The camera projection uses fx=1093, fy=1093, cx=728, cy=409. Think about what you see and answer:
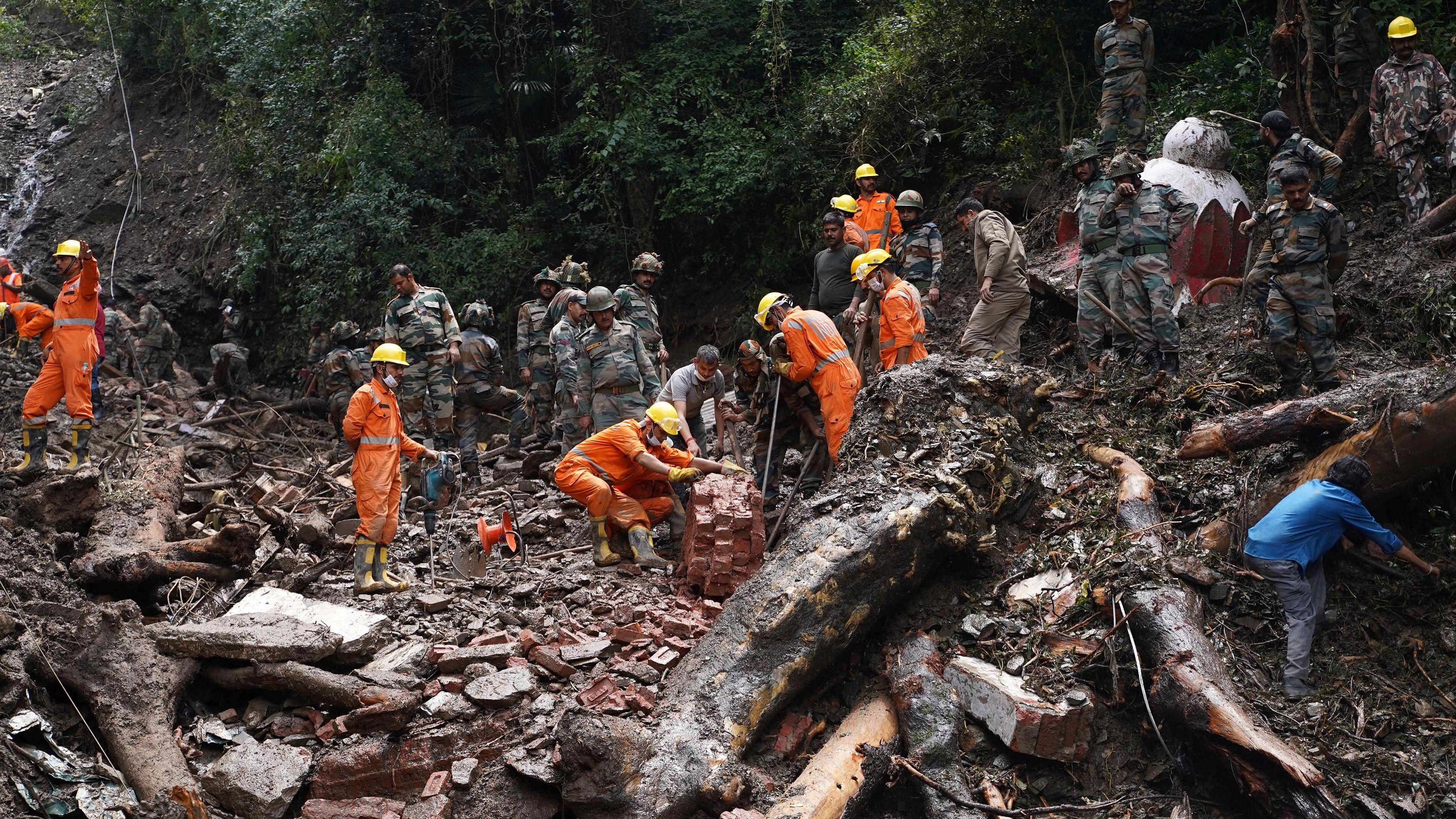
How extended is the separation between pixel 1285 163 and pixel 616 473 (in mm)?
5186

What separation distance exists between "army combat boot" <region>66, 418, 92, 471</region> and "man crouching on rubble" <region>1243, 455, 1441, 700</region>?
8666 mm

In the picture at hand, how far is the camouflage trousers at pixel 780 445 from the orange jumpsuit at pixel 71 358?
17.9ft

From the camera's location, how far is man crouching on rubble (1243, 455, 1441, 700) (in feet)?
16.5

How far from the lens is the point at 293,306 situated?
16.3m

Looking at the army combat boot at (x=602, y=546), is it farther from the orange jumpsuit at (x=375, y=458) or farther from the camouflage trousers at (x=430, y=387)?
the camouflage trousers at (x=430, y=387)

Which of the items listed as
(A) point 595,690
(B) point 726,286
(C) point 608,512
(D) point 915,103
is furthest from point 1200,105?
(A) point 595,690

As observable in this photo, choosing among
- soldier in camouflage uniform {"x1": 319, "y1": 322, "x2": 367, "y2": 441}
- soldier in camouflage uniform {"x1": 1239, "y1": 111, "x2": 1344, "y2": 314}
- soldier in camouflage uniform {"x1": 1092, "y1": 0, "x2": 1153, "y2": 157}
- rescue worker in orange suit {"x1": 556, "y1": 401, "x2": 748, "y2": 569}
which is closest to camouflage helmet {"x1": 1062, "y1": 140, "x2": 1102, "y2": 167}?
soldier in camouflage uniform {"x1": 1239, "y1": 111, "x2": 1344, "y2": 314}

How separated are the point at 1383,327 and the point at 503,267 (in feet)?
34.7

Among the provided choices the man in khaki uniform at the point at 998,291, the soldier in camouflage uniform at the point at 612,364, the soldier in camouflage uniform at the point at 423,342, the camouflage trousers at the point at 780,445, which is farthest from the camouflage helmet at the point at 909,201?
the soldier in camouflage uniform at the point at 423,342

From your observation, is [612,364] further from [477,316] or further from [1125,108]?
[1125,108]

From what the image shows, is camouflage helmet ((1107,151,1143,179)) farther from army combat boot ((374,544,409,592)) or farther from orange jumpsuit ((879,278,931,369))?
army combat boot ((374,544,409,592))

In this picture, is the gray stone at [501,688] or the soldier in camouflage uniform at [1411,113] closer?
the gray stone at [501,688]

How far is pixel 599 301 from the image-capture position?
28.5ft

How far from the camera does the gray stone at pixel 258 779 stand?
500 centimetres
